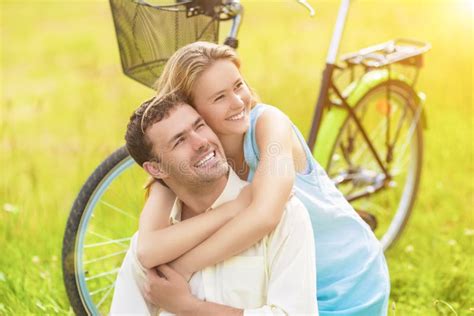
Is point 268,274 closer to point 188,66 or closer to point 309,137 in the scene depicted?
point 188,66

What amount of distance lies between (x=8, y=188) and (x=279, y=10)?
4575mm

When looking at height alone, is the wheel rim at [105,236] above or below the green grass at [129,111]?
above

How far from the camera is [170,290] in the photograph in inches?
101

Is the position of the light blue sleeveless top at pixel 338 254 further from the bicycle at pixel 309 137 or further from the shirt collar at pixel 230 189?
the bicycle at pixel 309 137

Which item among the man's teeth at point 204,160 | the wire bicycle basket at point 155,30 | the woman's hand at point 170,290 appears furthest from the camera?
the wire bicycle basket at point 155,30

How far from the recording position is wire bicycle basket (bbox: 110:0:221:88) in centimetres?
308

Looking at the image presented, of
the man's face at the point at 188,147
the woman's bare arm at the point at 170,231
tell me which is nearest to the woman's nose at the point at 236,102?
the man's face at the point at 188,147

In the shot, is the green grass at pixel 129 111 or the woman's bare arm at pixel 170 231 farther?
the green grass at pixel 129 111

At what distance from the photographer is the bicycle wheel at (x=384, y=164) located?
3918 mm

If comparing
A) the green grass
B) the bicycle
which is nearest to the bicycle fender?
the bicycle

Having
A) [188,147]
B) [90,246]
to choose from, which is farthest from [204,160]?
[90,246]

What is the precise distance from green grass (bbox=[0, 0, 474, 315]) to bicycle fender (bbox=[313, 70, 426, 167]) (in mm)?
718

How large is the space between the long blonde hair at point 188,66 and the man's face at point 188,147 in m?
0.08

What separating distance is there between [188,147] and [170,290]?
44 centimetres
